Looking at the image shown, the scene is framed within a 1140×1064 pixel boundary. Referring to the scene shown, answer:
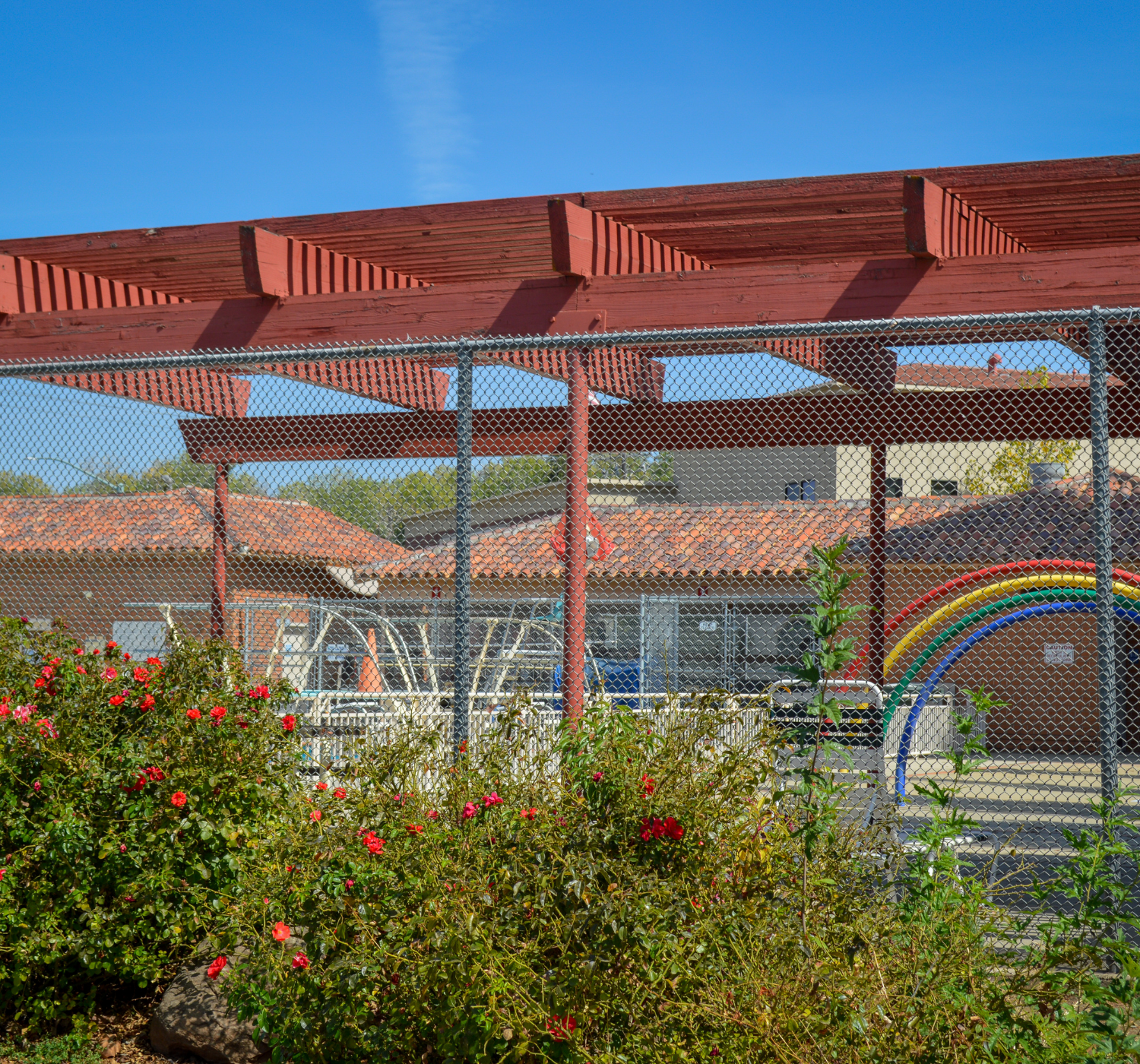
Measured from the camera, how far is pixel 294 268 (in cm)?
729

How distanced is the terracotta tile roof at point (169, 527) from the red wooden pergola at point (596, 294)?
5.48m

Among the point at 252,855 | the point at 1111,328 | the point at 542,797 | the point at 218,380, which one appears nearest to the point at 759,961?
the point at 542,797

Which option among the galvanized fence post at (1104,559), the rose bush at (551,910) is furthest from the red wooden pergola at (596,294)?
A: the rose bush at (551,910)

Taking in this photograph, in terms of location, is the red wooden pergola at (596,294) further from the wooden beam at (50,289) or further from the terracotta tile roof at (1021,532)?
the terracotta tile roof at (1021,532)

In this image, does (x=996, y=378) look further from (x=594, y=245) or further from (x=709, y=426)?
(x=594, y=245)

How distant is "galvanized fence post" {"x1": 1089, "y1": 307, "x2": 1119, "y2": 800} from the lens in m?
4.12

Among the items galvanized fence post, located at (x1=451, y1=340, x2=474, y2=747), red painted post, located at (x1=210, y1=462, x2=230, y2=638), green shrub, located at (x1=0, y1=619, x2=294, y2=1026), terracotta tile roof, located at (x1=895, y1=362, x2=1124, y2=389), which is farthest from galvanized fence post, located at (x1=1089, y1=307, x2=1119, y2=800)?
terracotta tile roof, located at (x1=895, y1=362, x2=1124, y2=389)

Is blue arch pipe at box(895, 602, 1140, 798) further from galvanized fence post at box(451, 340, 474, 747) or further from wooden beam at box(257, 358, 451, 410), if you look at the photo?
wooden beam at box(257, 358, 451, 410)

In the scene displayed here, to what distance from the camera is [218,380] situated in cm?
1005

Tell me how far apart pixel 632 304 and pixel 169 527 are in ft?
47.4

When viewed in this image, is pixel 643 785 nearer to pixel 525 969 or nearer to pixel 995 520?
pixel 525 969

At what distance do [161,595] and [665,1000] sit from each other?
14919 mm

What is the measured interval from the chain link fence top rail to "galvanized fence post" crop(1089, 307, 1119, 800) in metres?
0.02

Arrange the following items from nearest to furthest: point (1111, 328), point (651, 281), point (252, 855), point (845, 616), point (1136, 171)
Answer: point (845, 616), point (252, 855), point (1136, 171), point (651, 281), point (1111, 328)
